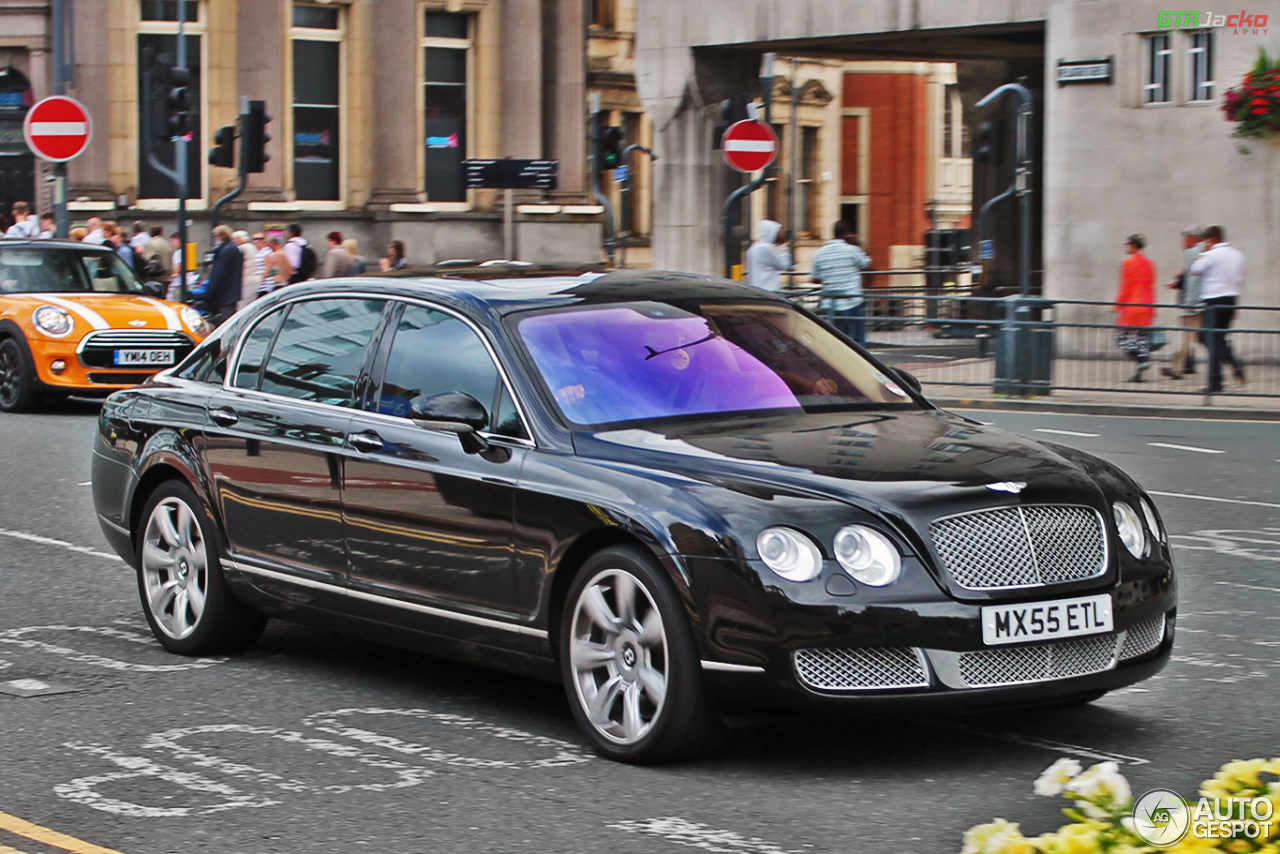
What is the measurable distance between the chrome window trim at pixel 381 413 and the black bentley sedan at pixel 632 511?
0.01 meters

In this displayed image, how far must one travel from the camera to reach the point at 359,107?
131ft

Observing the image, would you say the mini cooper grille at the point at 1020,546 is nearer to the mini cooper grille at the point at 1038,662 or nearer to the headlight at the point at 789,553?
the mini cooper grille at the point at 1038,662

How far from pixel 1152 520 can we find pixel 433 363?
95.1 inches

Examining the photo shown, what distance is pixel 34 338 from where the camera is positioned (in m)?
18.7

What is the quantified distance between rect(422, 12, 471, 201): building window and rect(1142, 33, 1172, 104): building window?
62.7 ft

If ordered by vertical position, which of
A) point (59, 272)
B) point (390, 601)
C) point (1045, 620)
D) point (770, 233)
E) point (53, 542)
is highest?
point (770, 233)

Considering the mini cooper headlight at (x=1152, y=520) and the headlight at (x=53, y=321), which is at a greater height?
the headlight at (x=53, y=321)

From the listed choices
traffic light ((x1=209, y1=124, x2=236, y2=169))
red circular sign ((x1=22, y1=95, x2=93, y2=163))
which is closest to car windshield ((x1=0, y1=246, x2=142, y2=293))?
red circular sign ((x1=22, y1=95, x2=93, y2=163))

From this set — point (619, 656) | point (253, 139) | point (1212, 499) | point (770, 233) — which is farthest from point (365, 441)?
point (253, 139)

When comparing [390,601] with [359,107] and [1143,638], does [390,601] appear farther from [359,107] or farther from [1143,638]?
[359,107]

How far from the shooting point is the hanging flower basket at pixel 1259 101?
2322 centimetres

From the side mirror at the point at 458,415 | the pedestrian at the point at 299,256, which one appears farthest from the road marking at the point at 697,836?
the pedestrian at the point at 299,256

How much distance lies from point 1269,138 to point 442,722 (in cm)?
1941

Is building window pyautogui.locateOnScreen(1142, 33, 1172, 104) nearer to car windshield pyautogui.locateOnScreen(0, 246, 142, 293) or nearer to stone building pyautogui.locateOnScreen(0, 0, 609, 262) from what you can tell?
car windshield pyautogui.locateOnScreen(0, 246, 142, 293)
